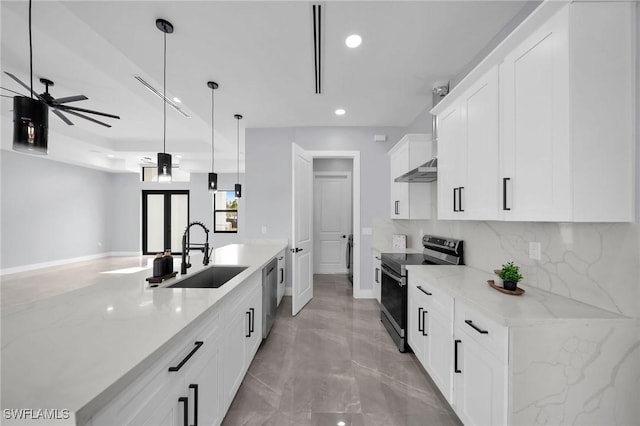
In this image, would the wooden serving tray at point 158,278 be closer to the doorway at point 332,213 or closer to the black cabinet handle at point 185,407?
the black cabinet handle at point 185,407

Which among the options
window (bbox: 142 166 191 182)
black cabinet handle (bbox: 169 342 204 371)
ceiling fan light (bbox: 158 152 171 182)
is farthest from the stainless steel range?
window (bbox: 142 166 191 182)

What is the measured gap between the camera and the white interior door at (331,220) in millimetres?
5852

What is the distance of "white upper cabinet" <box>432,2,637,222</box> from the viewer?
115 centimetres

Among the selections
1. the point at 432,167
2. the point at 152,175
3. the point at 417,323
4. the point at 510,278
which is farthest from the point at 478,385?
the point at 152,175

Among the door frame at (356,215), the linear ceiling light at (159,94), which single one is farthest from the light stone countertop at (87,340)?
the door frame at (356,215)

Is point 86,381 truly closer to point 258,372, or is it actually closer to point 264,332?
point 258,372

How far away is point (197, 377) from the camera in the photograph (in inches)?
47.0

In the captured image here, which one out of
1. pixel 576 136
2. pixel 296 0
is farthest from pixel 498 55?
pixel 296 0

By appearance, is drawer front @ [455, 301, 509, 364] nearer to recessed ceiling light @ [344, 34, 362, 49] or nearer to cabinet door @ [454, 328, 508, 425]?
cabinet door @ [454, 328, 508, 425]

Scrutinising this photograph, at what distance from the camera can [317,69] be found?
8.50 feet

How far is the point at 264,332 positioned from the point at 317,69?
9.30 feet

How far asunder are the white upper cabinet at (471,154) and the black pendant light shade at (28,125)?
9.32ft

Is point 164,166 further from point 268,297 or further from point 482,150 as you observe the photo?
point 482,150

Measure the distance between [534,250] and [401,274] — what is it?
110 cm
